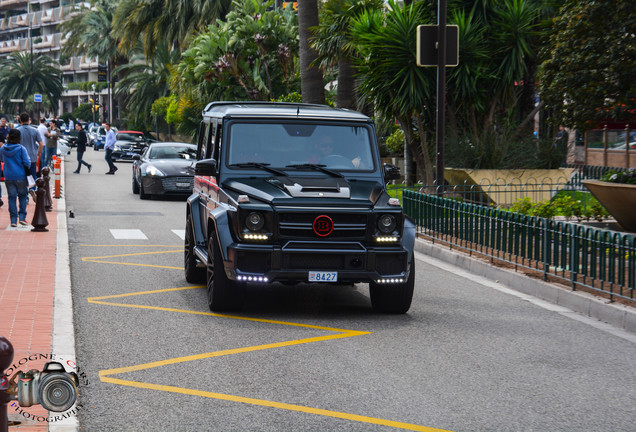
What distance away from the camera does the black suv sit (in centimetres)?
934

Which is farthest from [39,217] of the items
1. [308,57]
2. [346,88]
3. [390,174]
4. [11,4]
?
[11,4]

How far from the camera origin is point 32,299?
9.95 metres

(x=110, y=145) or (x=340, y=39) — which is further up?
(x=340, y=39)

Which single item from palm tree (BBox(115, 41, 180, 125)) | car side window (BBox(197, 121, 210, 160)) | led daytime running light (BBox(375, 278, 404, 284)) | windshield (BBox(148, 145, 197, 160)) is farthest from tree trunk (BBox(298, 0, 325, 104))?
palm tree (BBox(115, 41, 180, 125))

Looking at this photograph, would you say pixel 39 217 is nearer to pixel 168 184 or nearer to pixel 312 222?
pixel 168 184

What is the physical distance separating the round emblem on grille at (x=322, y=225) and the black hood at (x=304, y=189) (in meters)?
0.19

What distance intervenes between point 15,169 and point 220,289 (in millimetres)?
8454

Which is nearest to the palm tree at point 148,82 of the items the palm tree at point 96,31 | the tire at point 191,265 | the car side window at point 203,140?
the palm tree at point 96,31

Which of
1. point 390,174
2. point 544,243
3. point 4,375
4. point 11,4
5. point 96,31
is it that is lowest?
point 544,243

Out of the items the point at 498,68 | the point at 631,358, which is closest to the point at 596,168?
the point at 498,68

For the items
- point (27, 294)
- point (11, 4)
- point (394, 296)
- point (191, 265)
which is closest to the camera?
point (394, 296)

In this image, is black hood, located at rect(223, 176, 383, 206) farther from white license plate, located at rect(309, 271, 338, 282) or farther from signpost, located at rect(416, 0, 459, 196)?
signpost, located at rect(416, 0, 459, 196)

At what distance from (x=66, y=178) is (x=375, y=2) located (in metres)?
13.7

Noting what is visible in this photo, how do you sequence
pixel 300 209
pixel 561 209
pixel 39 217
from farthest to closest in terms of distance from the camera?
pixel 39 217 → pixel 561 209 → pixel 300 209
